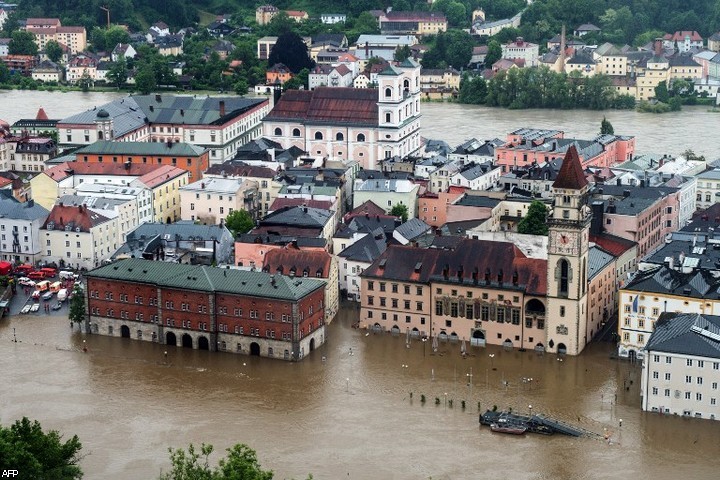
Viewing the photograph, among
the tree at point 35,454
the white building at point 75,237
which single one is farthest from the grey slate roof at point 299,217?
the tree at point 35,454

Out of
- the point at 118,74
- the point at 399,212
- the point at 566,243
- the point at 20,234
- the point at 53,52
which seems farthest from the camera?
the point at 53,52

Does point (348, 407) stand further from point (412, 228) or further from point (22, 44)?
point (22, 44)

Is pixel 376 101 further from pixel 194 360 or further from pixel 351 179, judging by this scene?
pixel 194 360

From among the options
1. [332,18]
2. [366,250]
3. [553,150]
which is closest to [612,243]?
[366,250]

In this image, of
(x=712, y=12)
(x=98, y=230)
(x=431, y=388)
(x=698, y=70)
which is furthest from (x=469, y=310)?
(x=712, y=12)

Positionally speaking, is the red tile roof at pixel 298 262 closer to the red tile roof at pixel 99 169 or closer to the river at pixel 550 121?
the red tile roof at pixel 99 169
